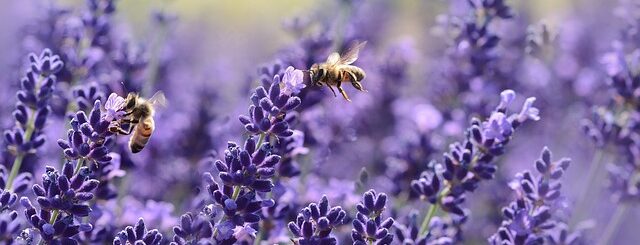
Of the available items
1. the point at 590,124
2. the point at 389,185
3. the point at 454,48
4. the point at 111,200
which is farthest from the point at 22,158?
the point at 590,124

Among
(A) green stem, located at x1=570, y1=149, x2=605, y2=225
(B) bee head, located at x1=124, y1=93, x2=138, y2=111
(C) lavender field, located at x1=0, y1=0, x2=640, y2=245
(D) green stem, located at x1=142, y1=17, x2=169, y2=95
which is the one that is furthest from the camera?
(D) green stem, located at x1=142, y1=17, x2=169, y2=95

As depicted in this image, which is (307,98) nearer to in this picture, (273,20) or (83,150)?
(83,150)

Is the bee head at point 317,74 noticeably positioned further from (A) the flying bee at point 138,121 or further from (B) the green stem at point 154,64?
(B) the green stem at point 154,64

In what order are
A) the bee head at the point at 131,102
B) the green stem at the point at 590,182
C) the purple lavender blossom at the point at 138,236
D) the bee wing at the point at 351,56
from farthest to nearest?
the green stem at the point at 590,182
the bee wing at the point at 351,56
the bee head at the point at 131,102
the purple lavender blossom at the point at 138,236

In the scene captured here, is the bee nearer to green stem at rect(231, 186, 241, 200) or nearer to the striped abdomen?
the striped abdomen

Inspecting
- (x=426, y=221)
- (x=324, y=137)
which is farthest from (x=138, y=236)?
(x=324, y=137)

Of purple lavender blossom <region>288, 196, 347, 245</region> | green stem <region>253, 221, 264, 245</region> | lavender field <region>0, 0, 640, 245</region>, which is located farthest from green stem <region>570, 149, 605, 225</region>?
→ purple lavender blossom <region>288, 196, 347, 245</region>

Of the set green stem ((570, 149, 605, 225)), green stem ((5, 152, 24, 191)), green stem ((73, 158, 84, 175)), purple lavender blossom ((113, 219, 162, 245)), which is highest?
green stem ((570, 149, 605, 225))

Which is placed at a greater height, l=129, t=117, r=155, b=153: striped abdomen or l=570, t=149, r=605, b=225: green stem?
l=570, t=149, r=605, b=225: green stem

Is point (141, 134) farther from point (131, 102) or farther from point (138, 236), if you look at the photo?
point (138, 236)

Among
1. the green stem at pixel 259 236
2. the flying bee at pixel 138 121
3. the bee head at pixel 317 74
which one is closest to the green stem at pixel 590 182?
the bee head at pixel 317 74
